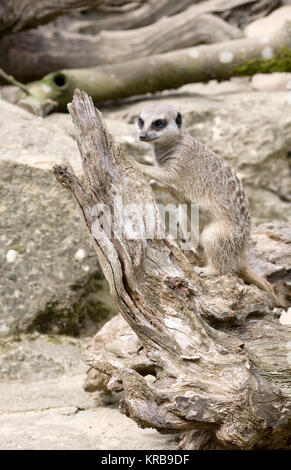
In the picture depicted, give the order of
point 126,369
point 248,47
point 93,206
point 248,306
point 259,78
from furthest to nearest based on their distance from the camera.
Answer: point 259,78, point 248,47, point 248,306, point 93,206, point 126,369

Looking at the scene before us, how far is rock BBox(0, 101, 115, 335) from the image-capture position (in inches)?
145

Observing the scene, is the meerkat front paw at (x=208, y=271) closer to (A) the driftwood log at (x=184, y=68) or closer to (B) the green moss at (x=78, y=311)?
(B) the green moss at (x=78, y=311)

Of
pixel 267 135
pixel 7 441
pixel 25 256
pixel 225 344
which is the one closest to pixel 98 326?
pixel 25 256

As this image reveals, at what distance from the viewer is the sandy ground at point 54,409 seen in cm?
271

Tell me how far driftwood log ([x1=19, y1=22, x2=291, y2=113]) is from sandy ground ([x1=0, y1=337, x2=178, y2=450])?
8.63ft

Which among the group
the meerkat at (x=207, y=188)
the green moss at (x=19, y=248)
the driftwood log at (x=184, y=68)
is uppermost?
the driftwood log at (x=184, y=68)

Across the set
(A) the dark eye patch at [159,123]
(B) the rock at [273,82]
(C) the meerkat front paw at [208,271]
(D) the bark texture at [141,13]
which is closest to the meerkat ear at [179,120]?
(A) the dark eye patch at [159,123]

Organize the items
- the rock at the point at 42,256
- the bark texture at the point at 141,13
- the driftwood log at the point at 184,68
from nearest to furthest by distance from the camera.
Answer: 1. the rock at the point at 42,256
2. the driftwood log at the point at 184,68
3. the bark texture at the point at 141,13

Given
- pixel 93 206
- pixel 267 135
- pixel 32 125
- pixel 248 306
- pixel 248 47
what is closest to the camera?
pixel 93 206

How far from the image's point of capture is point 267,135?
5273 millimetres

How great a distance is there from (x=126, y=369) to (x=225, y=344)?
15.5 inches

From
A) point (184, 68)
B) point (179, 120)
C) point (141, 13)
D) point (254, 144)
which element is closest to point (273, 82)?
point (184, 68)

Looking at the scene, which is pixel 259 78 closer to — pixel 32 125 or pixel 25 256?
pixel 32 125

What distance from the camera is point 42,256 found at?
3787 millimetres
